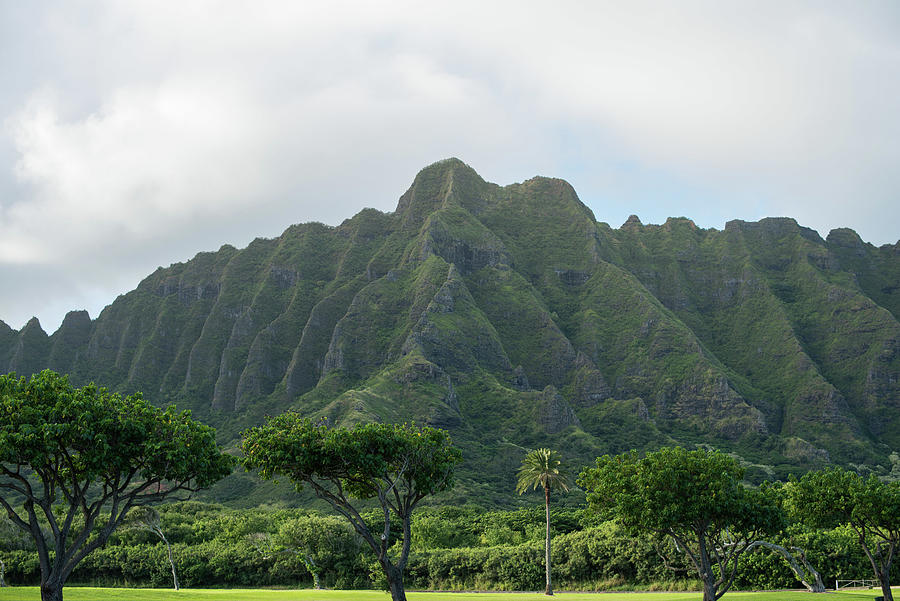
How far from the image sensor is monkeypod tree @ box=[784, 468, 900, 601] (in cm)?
5144

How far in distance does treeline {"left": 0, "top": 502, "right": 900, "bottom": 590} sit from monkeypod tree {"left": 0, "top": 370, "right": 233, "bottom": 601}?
43715 millimetres

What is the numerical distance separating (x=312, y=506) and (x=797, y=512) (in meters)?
137

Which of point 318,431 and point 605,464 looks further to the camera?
point 605,464

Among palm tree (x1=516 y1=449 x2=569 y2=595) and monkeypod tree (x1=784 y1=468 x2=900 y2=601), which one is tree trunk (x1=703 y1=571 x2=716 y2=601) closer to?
monkeypod tree (x1=784 y1=468 x2=900 y2=601)

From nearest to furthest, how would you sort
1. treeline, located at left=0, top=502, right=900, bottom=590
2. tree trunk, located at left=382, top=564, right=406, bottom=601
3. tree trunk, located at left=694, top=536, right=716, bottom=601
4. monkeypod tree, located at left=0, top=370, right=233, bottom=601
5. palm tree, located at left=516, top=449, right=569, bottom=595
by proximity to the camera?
monkeypod tree, located at left=0, top=370, right=233, bottom=601 → tree trunk, located at left=382, top=564, right=406, bottom=601 → tree trunk, located at left=694, top=536, right=716, bottom=601 → treeline, located at left=0, top=502, right=900, bottom=590 → palm tree, located at left=516, top=449, right=569, bottom=595

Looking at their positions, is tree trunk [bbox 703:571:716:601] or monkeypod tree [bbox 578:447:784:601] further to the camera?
monkeypod tree [bbox 578:447:784:601]

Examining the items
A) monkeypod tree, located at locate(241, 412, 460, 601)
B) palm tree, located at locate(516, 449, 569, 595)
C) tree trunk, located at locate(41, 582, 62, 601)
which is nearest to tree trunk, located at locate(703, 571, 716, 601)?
monkeypod tree, located at locate(241, 412, 460, 601)

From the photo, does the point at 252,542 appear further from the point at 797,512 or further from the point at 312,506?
the point at 312,506

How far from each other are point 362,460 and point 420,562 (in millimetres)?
53863

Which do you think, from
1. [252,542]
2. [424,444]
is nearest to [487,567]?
[252,542]

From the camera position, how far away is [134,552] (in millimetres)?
94438

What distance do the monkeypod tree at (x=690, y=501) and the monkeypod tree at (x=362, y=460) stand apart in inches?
419

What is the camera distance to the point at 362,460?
4303 centimetres

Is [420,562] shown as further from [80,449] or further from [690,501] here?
[80,449]
